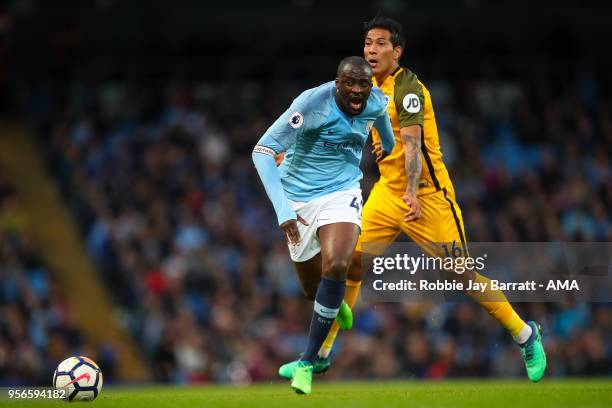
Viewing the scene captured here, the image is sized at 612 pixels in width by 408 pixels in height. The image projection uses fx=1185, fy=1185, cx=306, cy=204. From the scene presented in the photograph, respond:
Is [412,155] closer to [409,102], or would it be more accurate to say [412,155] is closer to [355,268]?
[409,102]

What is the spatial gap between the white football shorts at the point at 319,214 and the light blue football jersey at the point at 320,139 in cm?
7

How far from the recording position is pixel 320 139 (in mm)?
9758

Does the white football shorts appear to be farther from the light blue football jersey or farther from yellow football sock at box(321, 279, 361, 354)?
yellow football sock at box(321, 279, 361, 354)

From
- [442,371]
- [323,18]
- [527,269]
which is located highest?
[323,18]

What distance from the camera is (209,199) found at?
20.9 meters

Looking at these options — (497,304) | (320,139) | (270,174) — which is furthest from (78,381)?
(497,304)

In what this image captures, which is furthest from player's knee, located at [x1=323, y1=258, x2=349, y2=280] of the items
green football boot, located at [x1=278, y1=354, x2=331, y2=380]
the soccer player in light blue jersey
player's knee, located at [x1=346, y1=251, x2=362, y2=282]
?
green football boot, located at [x1=278, y1=354, x2=331, y2=380]

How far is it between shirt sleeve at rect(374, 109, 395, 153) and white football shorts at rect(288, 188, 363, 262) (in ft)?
1.74

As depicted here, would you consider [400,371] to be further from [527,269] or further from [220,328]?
[527,269]

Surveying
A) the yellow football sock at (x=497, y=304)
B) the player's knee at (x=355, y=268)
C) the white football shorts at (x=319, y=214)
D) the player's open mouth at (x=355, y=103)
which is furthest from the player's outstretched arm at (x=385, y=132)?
the yellow football sock at (x=497, y=304)

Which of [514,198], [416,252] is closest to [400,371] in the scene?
[514,198]

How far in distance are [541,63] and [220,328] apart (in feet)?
29.6

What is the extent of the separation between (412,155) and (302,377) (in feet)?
6.85

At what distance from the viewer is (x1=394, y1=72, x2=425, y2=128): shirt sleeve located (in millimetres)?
10117
